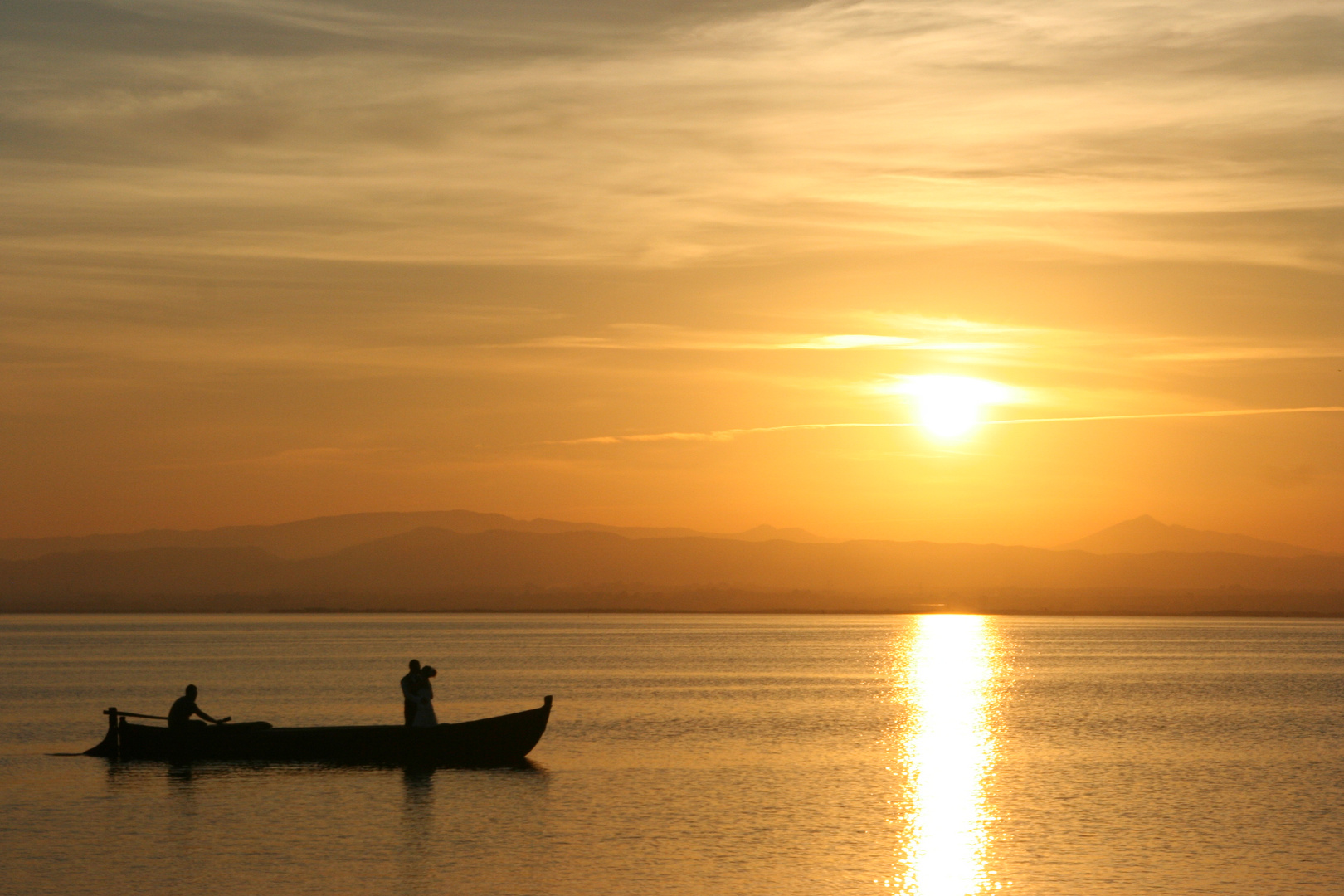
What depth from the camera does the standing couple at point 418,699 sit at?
134 feet

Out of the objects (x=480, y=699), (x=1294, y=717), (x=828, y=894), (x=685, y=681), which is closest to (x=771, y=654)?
(x=685, y=681)

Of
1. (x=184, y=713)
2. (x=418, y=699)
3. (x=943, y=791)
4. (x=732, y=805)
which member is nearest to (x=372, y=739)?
(x=418, y=699)

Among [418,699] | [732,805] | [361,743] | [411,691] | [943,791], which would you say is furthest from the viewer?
[361,743]

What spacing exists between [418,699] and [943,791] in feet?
49.1

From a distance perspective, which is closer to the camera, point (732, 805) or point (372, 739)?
point (732, 805)

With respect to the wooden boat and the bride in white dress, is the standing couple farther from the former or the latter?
the wooden boat

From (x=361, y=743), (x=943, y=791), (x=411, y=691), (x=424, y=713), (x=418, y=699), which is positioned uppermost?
(x=411, y=691)

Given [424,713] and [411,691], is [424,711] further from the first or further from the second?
[411,691]

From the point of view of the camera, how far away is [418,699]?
41.7 metres

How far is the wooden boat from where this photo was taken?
41719 millimetres

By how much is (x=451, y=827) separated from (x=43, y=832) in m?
8.74

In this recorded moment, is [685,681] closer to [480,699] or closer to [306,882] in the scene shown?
[480,699]

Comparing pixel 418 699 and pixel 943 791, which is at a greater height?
pixel 418 699

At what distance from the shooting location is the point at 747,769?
145 feet
